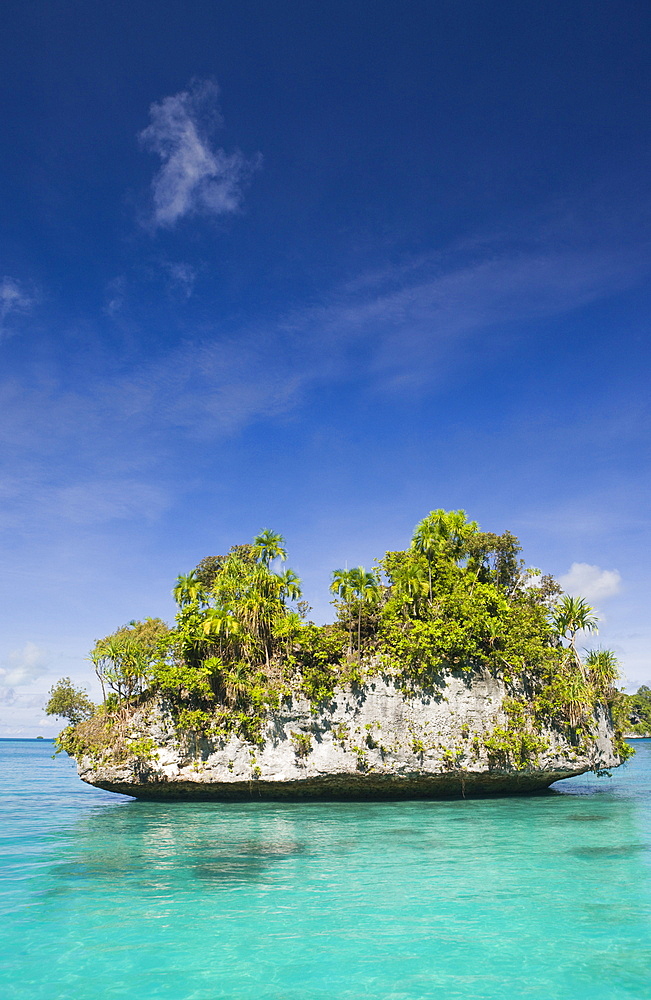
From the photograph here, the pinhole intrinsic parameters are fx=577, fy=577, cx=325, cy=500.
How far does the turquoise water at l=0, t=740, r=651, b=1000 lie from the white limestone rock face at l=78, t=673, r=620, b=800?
192 inches

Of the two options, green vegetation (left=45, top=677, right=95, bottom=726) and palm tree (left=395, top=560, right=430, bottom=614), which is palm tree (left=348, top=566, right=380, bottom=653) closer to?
palm tree (left=395, top=560, right=430, bottom=614)

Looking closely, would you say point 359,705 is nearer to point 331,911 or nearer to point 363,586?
point 363,586

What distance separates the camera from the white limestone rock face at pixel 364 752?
23.9 m

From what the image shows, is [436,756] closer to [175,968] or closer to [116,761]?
[116,761]

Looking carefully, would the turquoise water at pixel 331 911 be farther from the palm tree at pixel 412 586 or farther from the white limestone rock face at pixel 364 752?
the palm tree at pixel 412 586

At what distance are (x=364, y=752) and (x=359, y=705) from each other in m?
1.85

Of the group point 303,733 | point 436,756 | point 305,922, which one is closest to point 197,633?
point 303,733

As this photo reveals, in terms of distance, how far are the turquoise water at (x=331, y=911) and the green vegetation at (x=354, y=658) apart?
5.84m

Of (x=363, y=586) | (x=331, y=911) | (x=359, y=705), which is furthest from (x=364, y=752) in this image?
(x=331, y=911)

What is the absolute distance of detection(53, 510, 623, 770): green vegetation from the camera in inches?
968

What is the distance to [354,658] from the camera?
2603cm

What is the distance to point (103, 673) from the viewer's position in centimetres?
2595

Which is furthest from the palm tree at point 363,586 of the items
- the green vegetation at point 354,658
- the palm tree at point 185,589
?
the palm tree at point 185,589

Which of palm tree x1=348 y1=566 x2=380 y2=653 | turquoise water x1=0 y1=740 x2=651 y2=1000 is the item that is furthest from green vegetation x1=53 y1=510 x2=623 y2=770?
turquoise water x1=0 y1=740 x2=651 y2=1000
